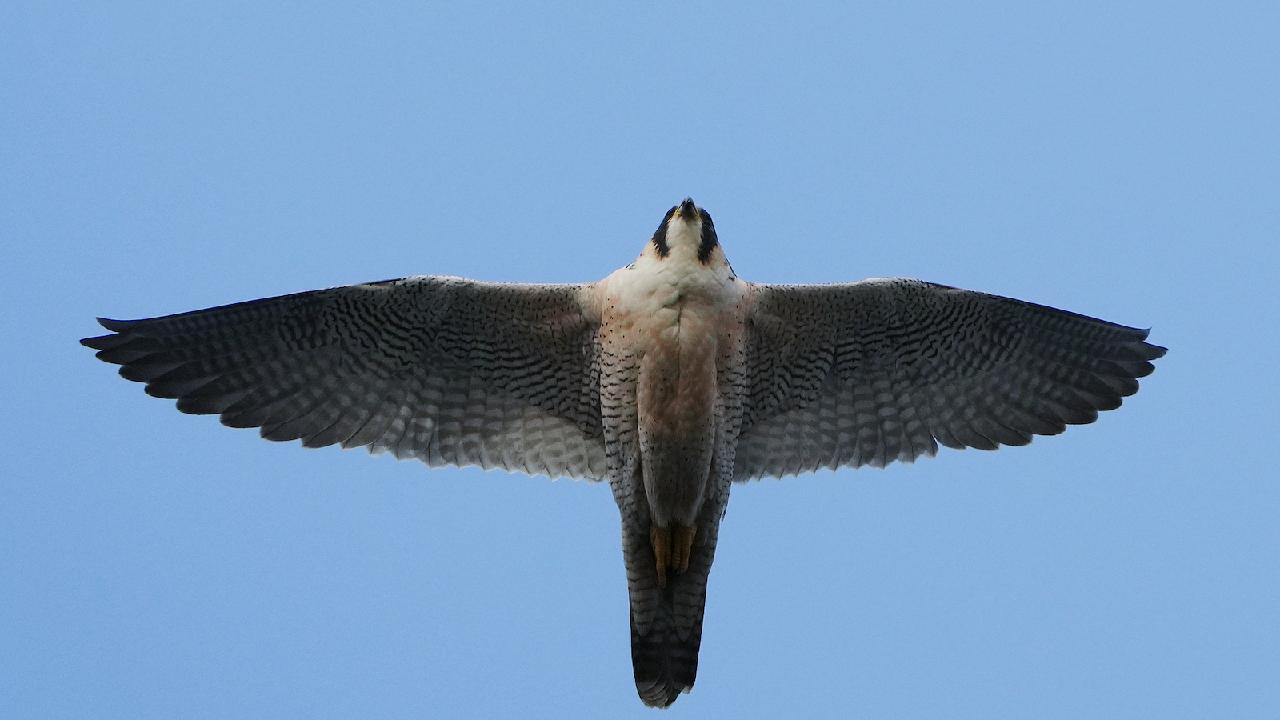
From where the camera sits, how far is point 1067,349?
32.7 feet

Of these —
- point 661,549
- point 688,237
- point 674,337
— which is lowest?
point 661,549

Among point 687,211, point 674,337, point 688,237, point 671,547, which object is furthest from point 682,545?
point 687,211

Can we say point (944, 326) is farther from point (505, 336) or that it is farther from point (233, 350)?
point (233, 350)

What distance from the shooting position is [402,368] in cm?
976

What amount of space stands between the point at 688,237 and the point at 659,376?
0.86 meters

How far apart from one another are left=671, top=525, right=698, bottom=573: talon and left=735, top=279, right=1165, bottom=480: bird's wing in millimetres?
715

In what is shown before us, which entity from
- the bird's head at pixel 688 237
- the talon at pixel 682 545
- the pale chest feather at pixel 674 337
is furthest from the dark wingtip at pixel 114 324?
the talon at pixel 682 545

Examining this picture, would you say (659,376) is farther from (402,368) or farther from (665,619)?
(402,368)

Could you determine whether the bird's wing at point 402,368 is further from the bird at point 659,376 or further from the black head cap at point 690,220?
the black head cap at point 690,220

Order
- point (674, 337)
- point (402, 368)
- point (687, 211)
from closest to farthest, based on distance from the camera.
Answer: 1. point (674, 337)
2. point (687, 211)
3. point (402, 368)

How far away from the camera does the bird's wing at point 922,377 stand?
32.1ft

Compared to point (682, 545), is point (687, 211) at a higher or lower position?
higher


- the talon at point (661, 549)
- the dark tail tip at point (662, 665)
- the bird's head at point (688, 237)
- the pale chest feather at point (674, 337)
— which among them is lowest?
the dark tail tip at point (662, 665)

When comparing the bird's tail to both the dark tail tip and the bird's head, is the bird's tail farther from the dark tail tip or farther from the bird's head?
the bird's head
